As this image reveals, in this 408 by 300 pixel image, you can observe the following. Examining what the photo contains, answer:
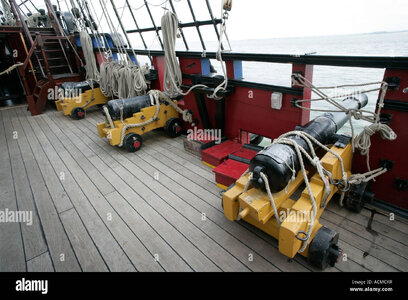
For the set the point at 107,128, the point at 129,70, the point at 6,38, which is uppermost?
the point at 6,38

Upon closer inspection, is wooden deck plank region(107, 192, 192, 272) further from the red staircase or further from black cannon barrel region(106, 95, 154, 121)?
the red staircase

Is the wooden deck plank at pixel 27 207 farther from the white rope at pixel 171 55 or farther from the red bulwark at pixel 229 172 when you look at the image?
the white rope at pixel 171 55

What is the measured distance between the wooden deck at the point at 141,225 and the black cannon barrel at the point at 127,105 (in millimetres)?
597

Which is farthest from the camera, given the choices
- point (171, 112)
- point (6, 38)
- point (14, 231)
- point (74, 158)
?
point (6, 38)

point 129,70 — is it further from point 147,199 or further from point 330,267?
point 330,267

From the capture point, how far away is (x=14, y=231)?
2.07 m

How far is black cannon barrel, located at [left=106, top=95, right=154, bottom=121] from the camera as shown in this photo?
11.1ft

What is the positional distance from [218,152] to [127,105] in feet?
5.07

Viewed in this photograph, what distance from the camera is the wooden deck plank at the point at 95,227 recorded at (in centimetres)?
171

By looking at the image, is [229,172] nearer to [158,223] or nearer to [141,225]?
[158,223]

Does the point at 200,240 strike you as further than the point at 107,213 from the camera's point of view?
No

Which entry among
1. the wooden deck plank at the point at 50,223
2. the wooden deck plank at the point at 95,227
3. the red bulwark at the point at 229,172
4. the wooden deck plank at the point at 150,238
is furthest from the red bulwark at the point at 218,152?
the wooden deck plank at the point at 50,223
